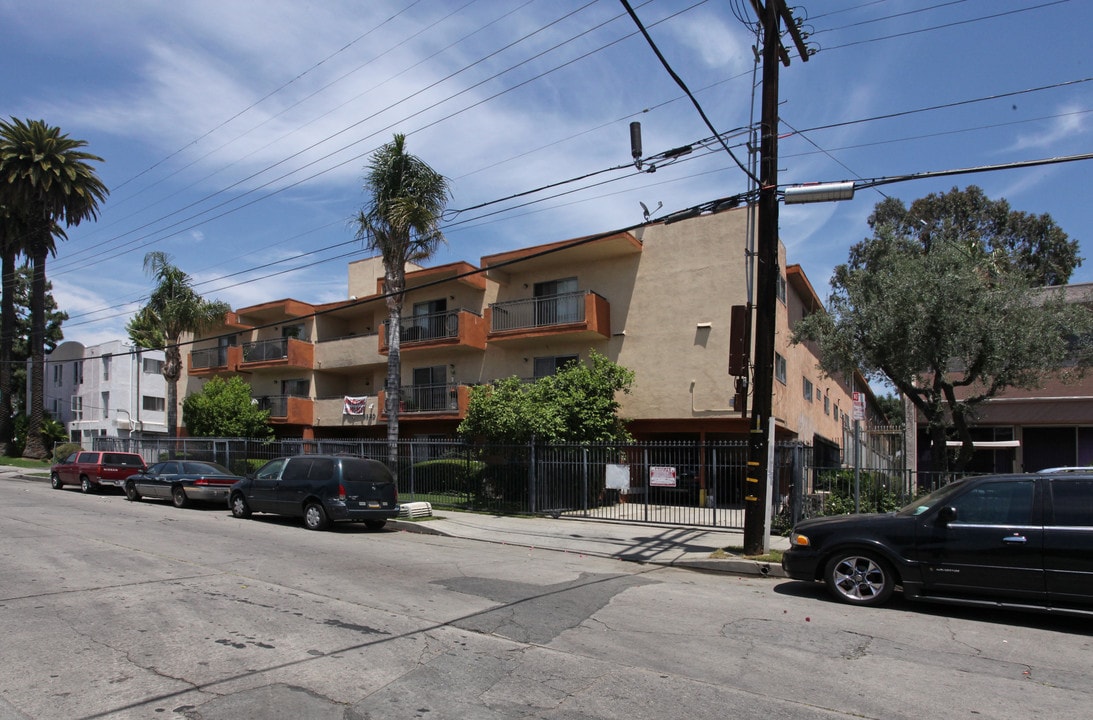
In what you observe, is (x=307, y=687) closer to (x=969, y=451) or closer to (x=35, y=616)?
(x=35, y=616)

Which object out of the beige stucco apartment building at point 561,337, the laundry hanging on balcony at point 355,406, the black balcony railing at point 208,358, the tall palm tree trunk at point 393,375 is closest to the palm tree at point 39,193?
the black balcony railing at point 208,358

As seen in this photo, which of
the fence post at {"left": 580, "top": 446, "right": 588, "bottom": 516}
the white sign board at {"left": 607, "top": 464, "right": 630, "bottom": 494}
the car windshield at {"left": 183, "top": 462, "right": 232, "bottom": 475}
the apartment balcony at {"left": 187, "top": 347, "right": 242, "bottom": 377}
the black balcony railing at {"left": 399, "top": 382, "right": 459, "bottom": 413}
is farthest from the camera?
the apartment balcony at {"left": 187, "top": 347, "right": 242, "bottom": 377}

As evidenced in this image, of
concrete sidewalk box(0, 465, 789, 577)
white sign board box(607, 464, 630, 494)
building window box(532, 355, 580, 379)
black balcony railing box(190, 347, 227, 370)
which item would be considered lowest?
concrete sidewalk box(0, 465, 789, 577)

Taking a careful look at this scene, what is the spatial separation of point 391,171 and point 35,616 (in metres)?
14.6

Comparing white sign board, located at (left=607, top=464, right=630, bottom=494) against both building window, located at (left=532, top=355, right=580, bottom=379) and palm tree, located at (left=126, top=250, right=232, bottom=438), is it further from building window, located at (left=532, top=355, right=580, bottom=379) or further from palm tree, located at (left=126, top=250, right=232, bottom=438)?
palm tree, located at (left=126, top=250, right=232, bottom=438)

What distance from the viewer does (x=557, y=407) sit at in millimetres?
20266

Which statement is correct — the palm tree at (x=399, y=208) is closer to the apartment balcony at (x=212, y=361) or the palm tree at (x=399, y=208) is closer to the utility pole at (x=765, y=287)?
the utility pole at (x=765, y=287)

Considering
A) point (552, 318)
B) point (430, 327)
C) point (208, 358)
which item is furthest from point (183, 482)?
point (208, 358)

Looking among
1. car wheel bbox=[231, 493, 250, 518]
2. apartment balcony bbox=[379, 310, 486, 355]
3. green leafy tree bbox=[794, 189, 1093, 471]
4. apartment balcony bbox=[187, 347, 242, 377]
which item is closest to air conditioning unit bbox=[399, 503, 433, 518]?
car wheel bbox=[231, 493, 250, 518]

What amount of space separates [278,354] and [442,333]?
10141 millimetres

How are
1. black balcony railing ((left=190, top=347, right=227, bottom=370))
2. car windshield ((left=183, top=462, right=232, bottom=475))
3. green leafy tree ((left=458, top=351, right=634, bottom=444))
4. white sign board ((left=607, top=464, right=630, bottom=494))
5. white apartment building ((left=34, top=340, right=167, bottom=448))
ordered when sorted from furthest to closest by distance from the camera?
white apartment building ((left=34, top=340, right=167, bottom=448)), black balcony railing ((left=190, top=347, right=227, bottom=370)), car windshield ((left=183, top=462, right=232, bottom=475)), green leafy tree ((left=458, top=351, right=634, bottom=444)), white sign board ((left=607, top=464, right=630, bottom=494))

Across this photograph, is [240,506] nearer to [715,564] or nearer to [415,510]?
[415,510]

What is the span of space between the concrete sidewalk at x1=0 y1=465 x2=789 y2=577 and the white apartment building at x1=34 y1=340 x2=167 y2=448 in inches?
1485

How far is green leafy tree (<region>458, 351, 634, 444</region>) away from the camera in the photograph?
770 inches
